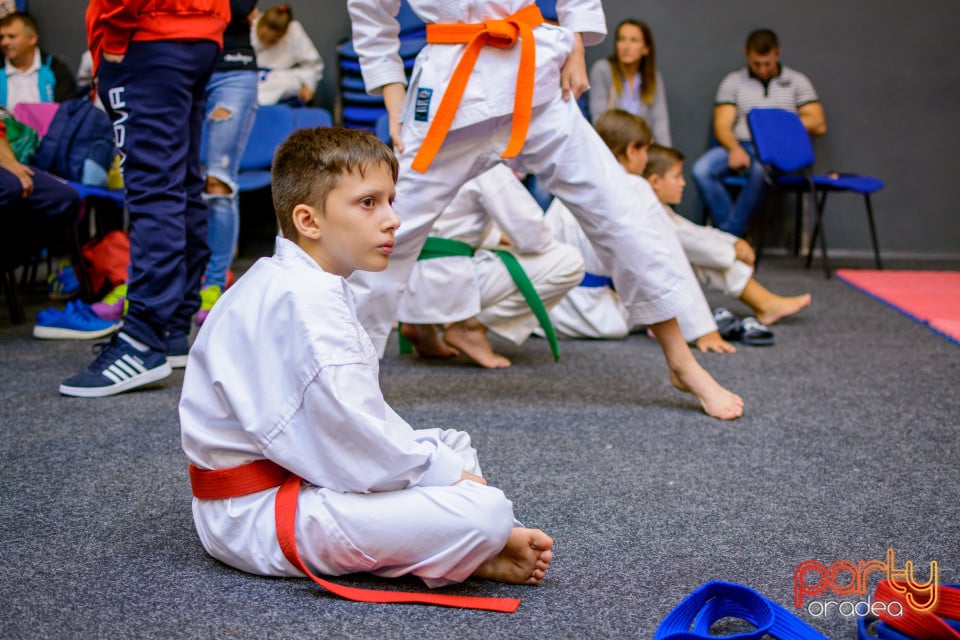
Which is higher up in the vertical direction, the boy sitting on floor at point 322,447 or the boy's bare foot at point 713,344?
the boy sitting on floor at point 322,447

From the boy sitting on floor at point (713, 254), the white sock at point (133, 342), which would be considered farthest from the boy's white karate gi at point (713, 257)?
the white sock at point (133, 342)

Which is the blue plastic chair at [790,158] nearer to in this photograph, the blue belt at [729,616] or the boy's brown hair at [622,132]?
the boy's brown hair at [622,132]

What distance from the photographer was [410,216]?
2.11 metres

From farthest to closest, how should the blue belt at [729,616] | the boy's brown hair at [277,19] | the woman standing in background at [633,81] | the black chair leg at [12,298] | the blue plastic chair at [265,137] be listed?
1. the woman standing in background at [633,81]
2. the boy's brown hair at [277,19]
3. the blue plastic chair at [265,137]
4. the black chair leg at [12,298]
5. the blue belt at [729,616]

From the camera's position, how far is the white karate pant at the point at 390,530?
1.25m

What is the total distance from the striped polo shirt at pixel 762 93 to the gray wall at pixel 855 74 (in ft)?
0.82

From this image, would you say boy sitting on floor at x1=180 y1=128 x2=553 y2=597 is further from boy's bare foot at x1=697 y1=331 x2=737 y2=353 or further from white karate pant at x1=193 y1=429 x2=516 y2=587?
boy's bare foot at x1=697 y1=331 x2=737 y2=353

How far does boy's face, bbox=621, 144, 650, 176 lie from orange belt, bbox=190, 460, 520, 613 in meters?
2.15

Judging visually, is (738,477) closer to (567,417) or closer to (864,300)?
(567,417)

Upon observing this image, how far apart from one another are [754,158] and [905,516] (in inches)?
163

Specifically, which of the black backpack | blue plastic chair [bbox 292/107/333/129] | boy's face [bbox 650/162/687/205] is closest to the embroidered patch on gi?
boy's face [bbox 650/162/687/205]

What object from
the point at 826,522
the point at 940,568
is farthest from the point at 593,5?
the point at 940,568

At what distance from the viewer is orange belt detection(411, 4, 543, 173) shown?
6.47 feet

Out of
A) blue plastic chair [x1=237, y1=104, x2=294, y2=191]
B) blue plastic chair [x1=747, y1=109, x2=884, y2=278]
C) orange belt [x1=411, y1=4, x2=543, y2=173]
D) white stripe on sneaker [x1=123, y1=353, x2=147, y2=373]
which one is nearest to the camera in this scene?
orange belt [x1=411, y1=4, x2=543, y2=173]
